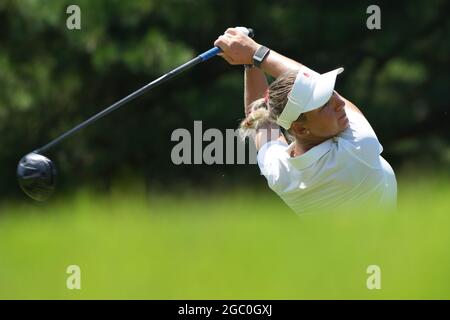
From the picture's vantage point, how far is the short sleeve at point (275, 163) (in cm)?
359

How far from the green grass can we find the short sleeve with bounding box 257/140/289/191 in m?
1.07

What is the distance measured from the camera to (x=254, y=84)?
4113 mm

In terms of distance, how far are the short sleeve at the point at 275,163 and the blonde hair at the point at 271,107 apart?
8 centimetres

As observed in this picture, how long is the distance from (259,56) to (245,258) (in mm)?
1946

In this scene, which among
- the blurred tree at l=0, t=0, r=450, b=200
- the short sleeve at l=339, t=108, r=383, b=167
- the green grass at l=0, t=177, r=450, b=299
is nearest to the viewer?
the green grass at l=0, t=177, r=450, b=299

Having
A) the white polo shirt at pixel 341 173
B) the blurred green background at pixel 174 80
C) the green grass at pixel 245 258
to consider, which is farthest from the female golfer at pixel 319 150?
the blurred green background at pixel 174 80

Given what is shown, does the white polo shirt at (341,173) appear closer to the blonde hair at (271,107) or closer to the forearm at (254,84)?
the blonde hair at (271,107)

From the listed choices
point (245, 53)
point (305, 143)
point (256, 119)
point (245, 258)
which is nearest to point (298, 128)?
point (305, 143)

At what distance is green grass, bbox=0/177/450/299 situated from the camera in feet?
6.17

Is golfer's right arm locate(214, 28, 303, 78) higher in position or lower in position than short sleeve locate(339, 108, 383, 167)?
higher

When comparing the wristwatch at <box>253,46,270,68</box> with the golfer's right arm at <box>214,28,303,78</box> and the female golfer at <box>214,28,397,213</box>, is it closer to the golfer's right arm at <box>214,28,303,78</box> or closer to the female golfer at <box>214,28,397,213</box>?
the golfer's right arm at <box>214,28,303,78</box>

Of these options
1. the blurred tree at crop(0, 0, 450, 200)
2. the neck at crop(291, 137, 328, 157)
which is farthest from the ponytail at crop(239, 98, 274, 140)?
the blurred tree at crop(0, 0, 450, 200)

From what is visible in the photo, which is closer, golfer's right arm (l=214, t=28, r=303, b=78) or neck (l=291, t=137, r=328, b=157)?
neck (l=291, t=137, r=328, b=157)

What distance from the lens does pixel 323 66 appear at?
40.6ft
